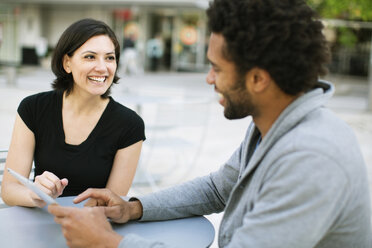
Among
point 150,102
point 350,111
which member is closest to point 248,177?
point 150,102

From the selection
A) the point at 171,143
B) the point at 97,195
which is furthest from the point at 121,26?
the point at 97,195

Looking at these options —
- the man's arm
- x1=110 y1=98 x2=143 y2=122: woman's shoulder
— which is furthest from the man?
x1=110 y1=98 x2=143 y2=122: woman's shoulder

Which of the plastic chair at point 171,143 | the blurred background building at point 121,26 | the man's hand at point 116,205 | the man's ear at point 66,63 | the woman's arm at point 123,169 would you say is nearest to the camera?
the man's hand at point 116,205

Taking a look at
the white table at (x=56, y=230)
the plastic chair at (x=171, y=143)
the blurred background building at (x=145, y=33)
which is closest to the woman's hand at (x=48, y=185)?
the white table at (x=56, y=230)

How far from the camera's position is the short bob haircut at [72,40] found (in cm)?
240

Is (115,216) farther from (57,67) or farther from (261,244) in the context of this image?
(57,67)

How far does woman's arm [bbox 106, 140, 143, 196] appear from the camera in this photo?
2.36m

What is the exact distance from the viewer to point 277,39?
4.22ft

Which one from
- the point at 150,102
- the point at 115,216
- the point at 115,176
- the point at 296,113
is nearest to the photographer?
the point at 296,113

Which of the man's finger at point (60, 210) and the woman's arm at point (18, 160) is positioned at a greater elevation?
the man's finger at point (60, 210)

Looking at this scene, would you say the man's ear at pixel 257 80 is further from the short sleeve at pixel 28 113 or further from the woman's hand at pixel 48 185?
the short sleeve at pixel 28 113

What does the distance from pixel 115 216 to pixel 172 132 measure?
6058 millimetres

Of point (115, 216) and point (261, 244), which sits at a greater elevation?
point (261, 244)

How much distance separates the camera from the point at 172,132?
25.4 feet
